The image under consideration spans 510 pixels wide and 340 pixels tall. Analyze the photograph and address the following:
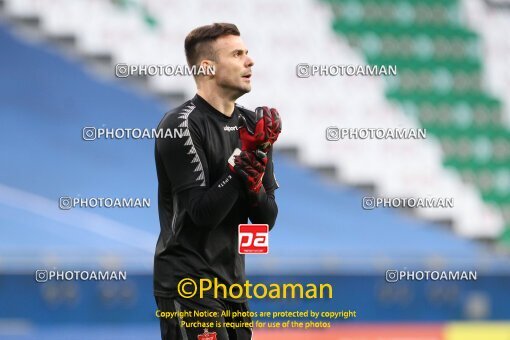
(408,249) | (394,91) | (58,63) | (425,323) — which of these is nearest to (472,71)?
(394,91)

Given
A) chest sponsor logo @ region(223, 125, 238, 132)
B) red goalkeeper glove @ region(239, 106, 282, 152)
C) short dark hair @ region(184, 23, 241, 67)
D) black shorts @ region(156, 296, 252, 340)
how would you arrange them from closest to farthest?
red goalkeeper glove @ region(239, 106, 282, 152)
black shorts @ region(156, 296, 252, 340)
chest sponsor logo @ region(223, 125, 238, 132)
short dark hair @ region(184, 23, 241, 67)

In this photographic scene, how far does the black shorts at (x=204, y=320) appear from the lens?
3655 millimetres

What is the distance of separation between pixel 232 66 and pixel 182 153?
0.45 metres

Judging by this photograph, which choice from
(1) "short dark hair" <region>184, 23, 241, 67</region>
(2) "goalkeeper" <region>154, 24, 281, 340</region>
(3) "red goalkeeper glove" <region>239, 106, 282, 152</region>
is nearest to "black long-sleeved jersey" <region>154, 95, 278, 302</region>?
(2) "goalkeeper" <region>154, 24, 281, 340</region>

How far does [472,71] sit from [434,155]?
2.74ft

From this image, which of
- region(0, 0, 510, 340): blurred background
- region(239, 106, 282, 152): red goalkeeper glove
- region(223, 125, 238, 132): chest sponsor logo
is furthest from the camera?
region(0, 0, 510, 340): blurred background

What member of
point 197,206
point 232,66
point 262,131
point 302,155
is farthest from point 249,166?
point 302,155

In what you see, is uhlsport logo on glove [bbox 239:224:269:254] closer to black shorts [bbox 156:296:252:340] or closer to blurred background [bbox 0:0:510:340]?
black shorts [bbox 156:296:252:340]

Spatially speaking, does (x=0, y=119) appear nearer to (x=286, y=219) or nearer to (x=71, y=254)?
(x=71, y=254)

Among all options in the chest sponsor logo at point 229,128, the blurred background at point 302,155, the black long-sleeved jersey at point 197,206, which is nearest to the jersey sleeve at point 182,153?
the black long-sleeved jersey at point 197,206

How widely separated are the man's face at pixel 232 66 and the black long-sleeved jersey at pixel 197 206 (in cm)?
16

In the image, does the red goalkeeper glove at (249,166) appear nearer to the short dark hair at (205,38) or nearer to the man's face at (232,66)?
the man's face at (232,66)

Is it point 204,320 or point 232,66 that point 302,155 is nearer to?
point 232,66

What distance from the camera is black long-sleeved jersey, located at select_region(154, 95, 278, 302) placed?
3.66 metres
